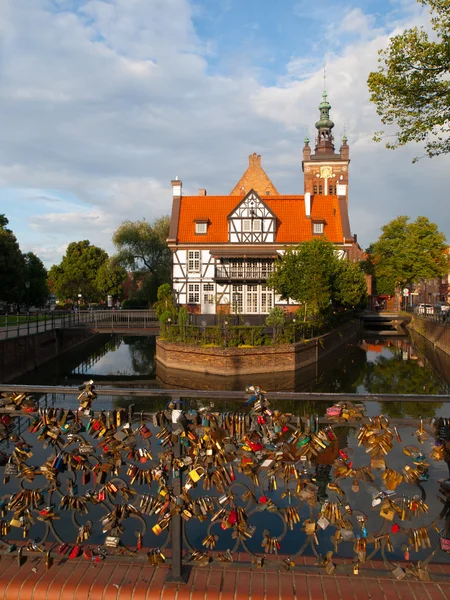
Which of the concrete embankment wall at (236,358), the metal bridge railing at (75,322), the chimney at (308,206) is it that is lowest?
the concrete embankment wall at (236,358)

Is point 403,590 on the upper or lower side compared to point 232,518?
lower

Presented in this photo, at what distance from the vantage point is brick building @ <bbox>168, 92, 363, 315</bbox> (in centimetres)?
3916

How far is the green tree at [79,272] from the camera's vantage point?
66500mm

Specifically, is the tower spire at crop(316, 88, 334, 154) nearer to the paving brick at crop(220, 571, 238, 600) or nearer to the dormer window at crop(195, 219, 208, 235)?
the dormer window at crop(195, 219, 208, 235)

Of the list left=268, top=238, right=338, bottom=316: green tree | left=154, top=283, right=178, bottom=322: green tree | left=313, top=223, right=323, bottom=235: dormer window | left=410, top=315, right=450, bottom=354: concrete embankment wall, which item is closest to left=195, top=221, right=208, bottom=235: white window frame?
left=154, top=283, right=178, bottom=322: green tree

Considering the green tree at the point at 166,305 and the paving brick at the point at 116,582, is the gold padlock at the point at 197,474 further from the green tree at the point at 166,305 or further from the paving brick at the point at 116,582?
the green tree at the point at 166,305

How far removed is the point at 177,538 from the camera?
2.97 m

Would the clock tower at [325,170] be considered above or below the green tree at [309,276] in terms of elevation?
above

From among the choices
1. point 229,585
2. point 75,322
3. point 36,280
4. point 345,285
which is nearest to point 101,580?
point 229,585

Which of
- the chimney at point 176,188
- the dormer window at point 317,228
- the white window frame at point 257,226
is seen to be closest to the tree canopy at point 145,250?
the chimney at point 176,188

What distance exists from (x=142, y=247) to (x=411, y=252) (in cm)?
2964

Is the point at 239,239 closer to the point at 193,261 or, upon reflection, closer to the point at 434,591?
the point at 193,261

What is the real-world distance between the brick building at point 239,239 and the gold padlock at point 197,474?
33022 mm

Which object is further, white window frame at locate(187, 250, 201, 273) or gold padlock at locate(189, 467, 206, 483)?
white window frame at locate(187, 250, 201, 273)
